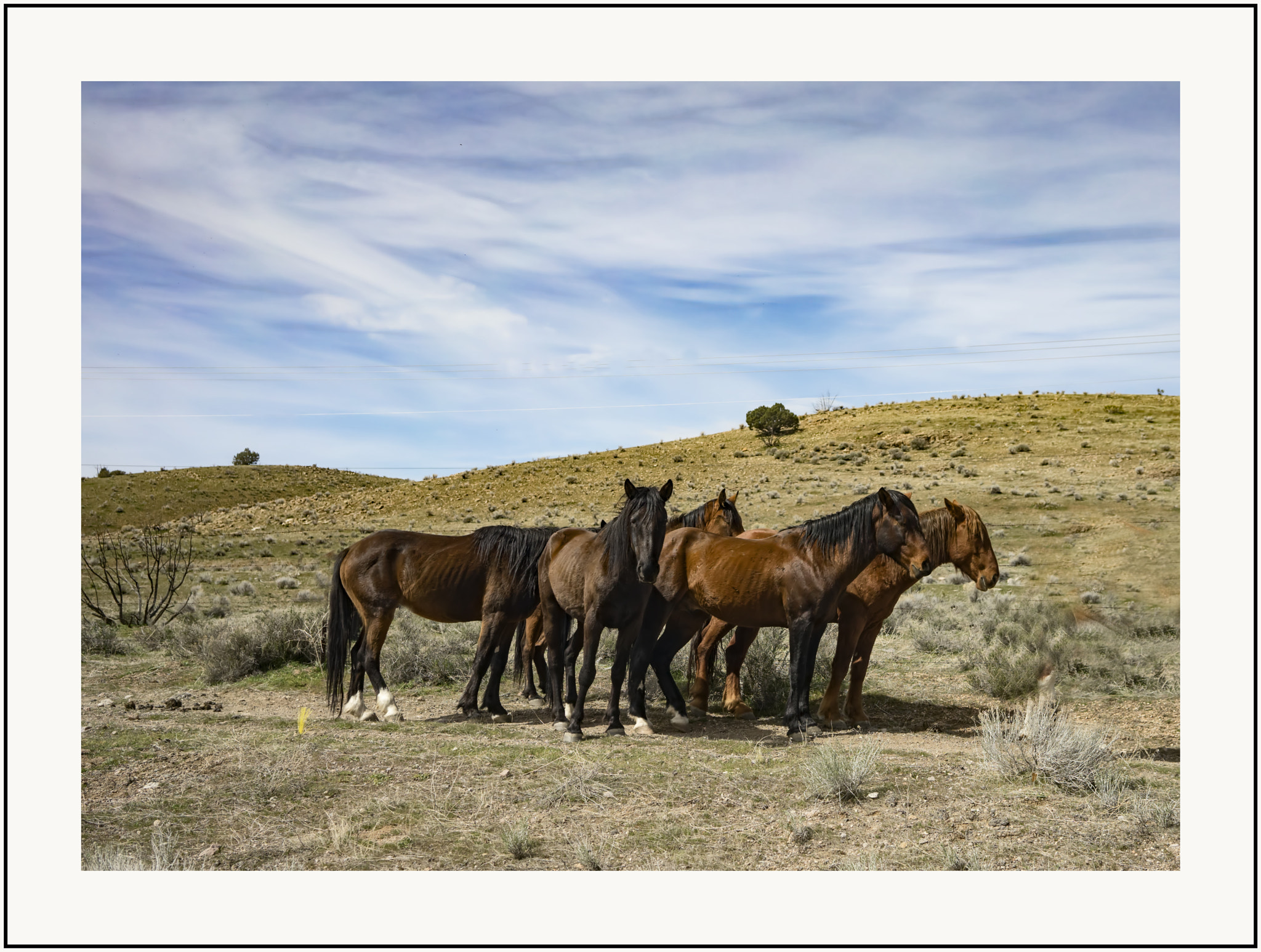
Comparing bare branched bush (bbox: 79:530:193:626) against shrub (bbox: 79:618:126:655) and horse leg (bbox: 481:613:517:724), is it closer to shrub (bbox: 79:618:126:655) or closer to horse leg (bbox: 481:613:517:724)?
shrub (bbox: 79:618:126:655)

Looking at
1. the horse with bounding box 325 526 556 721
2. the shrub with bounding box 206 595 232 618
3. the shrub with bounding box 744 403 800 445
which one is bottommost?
the shrub with bounding box 206 595 232 618

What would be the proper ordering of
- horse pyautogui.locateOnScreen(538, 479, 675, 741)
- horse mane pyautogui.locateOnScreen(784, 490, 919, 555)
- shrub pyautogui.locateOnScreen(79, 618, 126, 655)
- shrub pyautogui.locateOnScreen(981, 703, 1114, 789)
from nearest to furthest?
shrub pyautogui.locateOnScreen(981, 703, 1114, 789)
horse pyautogui.locateOnScreen(538, 479, 675, 741)
horse mane pyautogui.locateOnScreen(784, 490, 919, 555)
shrub pyautogui.locateOnScreen(79, 618, 126, 655)

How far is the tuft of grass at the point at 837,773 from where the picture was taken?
247 inches

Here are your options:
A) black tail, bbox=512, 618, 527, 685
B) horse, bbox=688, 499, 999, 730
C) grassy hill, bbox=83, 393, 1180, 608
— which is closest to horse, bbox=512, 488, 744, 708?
black tail, bbox=512, 618, 527, 685

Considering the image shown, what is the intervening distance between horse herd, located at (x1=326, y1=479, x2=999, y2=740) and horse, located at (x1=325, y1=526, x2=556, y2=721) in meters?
0.02

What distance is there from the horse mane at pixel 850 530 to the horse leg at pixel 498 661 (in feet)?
11.4

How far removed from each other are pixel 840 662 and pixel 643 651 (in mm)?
2226

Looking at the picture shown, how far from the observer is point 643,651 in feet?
29.4

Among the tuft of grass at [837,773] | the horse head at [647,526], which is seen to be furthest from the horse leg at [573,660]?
the tuft of grass at [837,773]

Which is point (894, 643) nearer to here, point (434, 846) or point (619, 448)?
point (434, 846)

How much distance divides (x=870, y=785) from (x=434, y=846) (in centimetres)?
319

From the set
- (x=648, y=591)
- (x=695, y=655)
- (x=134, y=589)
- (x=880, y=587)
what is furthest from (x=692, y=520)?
(x=134, y=589)

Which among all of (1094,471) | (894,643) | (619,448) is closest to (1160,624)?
(894,643)

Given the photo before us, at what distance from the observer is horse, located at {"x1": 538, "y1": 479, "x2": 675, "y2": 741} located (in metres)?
7.91
